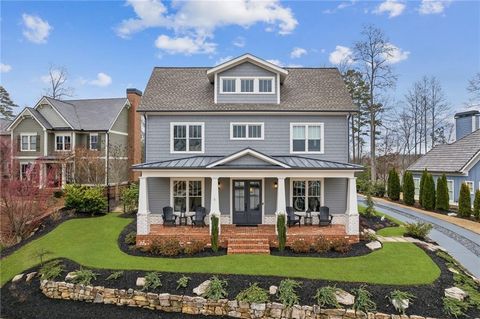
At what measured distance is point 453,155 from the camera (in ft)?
71.5

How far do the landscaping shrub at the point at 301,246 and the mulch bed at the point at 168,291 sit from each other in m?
2.77

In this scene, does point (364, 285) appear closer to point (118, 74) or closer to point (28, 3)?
point (28, 3)

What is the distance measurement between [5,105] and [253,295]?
4850cm

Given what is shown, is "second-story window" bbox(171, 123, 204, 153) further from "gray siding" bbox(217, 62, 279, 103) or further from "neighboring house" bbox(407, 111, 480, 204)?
"neighboring house" bbox(407, 111, 480, 204)

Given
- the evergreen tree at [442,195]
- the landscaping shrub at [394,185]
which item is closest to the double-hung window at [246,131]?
the evergreen tree at [442,195]

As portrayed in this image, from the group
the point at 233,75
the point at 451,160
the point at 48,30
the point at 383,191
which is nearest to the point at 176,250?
the point at 233,75

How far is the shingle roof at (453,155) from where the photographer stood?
2021 cm

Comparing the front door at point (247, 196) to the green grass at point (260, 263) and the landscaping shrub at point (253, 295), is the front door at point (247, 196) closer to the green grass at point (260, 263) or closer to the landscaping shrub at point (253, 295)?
the green grass at point (260, 263)

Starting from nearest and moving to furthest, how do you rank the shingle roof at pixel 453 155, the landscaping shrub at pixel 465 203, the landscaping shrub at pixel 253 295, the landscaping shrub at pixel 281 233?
1. the landscaping shrub at pixel 253 295
2. the landscaping shrub at pixel 281 233
3. the landscaping shrub at pixel 465 203
4. the shingle roof at pixel 453 155

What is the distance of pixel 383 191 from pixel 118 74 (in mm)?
25943

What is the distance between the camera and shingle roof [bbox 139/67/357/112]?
1527 centimetres

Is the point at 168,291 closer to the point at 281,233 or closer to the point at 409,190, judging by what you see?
the point at 281,233

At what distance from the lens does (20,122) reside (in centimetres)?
2514

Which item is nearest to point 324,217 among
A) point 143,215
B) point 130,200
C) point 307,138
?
point 307,138
